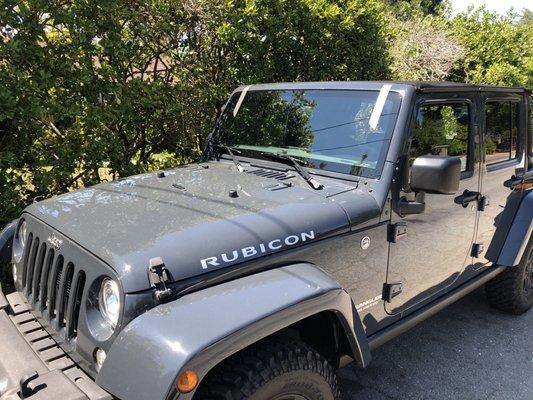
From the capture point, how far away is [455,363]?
3.38m

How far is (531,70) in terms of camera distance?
11531 mm

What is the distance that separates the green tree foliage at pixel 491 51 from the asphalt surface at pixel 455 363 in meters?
7.59

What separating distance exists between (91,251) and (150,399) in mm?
675

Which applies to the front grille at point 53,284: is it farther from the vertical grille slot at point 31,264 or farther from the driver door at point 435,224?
the driver door at point 435,224

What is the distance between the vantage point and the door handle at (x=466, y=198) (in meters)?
3.00

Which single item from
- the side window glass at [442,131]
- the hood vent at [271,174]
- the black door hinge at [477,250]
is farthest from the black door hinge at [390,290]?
the black door hinge at [477,250]

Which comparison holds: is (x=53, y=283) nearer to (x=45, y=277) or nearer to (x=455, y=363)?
(x=45, y=277)

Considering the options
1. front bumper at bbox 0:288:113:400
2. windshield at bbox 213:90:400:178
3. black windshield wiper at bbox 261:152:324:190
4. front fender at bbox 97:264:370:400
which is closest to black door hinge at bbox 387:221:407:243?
windshield at bbox 213:90:400:178

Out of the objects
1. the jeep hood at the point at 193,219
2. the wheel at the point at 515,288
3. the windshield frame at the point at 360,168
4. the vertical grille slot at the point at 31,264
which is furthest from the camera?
the wheel at the point at 515,288

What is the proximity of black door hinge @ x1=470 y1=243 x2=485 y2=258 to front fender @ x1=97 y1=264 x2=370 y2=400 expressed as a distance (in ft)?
5.91

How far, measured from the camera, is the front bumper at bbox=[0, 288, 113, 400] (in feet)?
5.38

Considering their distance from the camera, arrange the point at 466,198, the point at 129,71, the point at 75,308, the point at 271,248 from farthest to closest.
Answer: the point at 129,71 < the point at 466,198 < the point at 271,248 < the point at 75,308

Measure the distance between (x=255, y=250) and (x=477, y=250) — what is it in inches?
80.8

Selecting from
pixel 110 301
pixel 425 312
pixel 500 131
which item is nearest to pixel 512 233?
pixel 500 131
